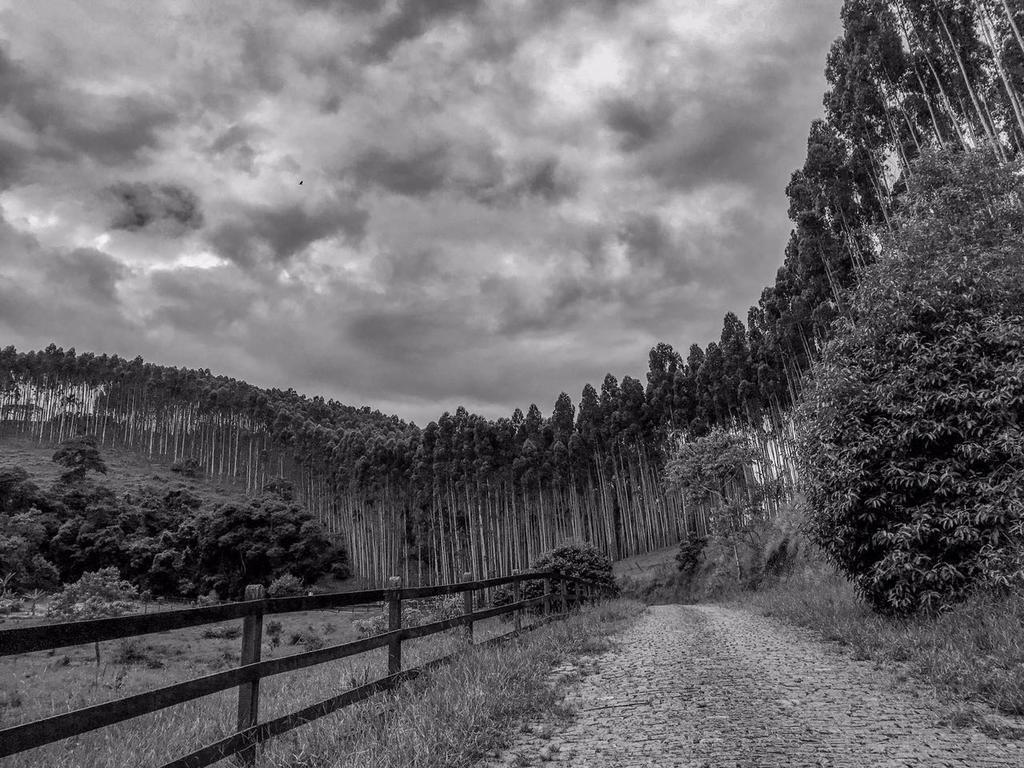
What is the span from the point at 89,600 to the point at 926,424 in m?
34.3

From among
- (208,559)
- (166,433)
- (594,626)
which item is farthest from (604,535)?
(166,433)

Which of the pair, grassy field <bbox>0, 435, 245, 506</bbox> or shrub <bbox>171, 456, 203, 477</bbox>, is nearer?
grassy field <bbox>0, 435, 245, 506</bbox>

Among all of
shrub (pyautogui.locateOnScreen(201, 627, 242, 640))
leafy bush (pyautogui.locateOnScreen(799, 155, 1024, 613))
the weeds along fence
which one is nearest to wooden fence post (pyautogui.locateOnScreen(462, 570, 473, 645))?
the weeds along fence

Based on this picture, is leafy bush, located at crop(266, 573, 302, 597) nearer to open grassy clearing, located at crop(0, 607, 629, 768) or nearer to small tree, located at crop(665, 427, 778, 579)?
open grassy clearing, located at crop(0, 607, 629, 768)

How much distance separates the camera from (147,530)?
59.5 metres

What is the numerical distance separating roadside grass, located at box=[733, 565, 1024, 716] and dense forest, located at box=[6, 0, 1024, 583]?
9465 mm

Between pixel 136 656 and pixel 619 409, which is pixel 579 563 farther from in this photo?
pixel 619 409

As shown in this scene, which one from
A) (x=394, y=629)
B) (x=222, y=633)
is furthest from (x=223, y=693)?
(x=222, y=633)

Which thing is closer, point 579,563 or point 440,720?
point 440,720

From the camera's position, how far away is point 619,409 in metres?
59.7

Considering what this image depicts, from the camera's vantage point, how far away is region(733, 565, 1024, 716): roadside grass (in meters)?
5.02

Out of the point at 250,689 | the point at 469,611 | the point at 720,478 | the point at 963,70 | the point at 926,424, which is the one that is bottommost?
the point at 469,611

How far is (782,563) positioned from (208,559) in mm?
52214

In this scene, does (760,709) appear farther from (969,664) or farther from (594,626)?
(594,626)
